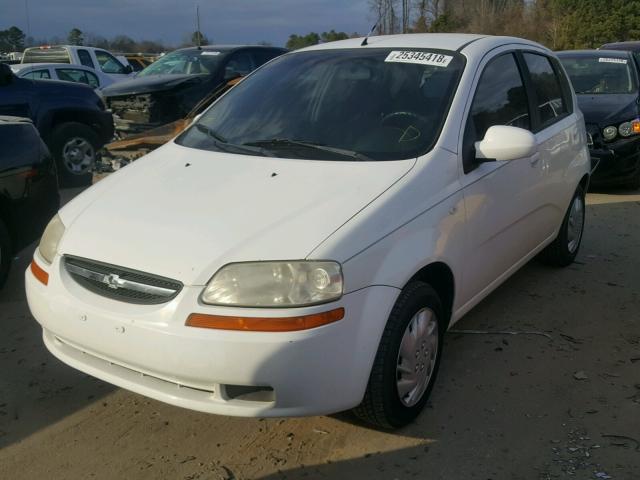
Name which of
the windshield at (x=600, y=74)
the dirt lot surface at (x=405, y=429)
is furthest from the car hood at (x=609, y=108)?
the dirt lot surface at (x=405, y=429)

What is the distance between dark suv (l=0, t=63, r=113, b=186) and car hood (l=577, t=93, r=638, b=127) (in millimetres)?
5959

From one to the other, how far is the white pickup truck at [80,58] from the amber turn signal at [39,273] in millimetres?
12950

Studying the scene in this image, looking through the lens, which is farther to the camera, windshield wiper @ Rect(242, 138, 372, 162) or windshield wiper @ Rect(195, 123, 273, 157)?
windshield wiper @ Rect(195, 123, 273, 157)

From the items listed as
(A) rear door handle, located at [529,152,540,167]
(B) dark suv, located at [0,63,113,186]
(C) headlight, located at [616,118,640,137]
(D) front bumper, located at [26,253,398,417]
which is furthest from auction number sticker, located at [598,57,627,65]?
(D) front bumper, located at [26,253,398,417]

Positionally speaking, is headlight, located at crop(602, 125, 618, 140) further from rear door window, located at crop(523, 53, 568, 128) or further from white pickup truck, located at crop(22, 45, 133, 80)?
white pickup truck, located at crop(22, 45, 133, 80)

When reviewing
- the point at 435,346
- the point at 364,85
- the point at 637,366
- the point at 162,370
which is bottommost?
the point at 637,366

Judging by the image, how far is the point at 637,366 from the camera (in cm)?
359

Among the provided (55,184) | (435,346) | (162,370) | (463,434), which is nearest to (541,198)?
(435,346)

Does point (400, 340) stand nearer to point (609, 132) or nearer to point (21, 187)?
point (21, 187)

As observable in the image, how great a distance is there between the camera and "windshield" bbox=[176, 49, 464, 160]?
3.27 m

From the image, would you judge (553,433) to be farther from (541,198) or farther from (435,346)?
(541,198)

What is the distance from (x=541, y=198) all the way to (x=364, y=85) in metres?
1.40

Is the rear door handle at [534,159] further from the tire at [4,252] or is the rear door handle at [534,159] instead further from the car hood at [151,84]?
the car hood at [151,84]

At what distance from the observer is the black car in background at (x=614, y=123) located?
24.2 ft
